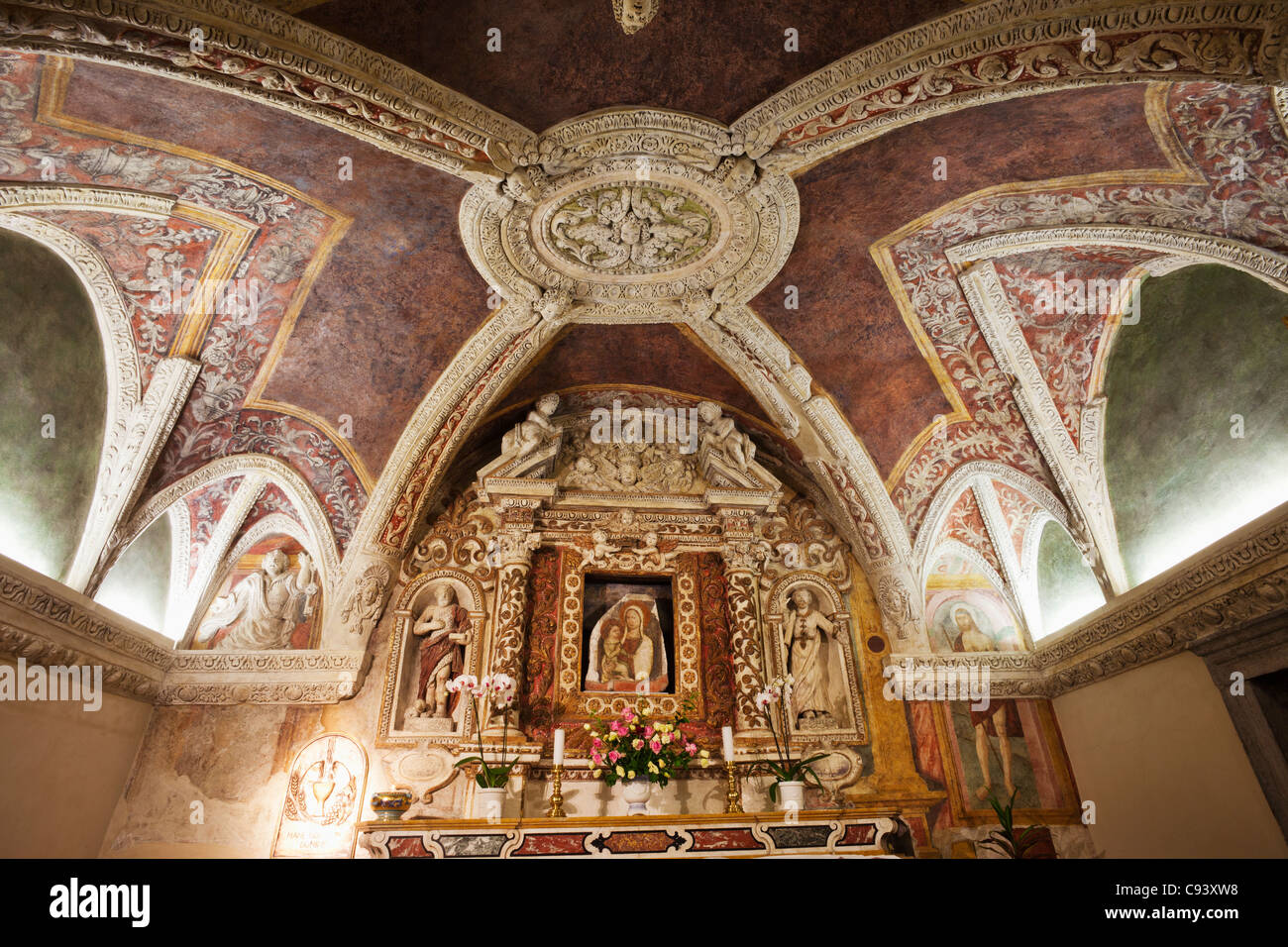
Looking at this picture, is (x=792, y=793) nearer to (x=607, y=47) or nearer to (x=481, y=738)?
(x=481, y=738)

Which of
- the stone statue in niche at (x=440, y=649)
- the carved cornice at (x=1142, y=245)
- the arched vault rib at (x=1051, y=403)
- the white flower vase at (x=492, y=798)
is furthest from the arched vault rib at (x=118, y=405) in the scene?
the arched vault rib at (x=1051, y=403)

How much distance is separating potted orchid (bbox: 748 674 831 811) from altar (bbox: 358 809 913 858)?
1034 millimetres

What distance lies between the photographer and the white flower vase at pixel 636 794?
6754mm

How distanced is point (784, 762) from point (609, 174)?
6.34m

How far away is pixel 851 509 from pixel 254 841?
300 inches

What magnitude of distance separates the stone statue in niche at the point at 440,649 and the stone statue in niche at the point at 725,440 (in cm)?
390

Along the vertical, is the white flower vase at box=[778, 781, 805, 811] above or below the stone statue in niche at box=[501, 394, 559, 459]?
below

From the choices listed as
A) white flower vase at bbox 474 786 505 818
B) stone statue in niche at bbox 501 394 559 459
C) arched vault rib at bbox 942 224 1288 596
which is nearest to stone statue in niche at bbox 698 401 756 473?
stone statue in niche at bbox 501 394 559 459

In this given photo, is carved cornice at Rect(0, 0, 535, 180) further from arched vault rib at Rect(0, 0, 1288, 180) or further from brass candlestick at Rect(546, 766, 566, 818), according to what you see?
brass candlestick at Rect(546, 766, 566, 818)

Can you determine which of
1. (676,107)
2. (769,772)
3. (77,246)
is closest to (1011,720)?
(769,772)

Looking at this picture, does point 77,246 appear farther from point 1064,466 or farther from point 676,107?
point 1064,466

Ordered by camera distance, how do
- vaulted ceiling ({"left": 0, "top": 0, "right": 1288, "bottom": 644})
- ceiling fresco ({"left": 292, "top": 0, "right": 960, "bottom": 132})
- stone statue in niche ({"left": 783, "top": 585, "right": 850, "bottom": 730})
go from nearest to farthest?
vaulted ceiling ({"left": 0, "top": 0, "right": 1288, "bottom": 644}) → ceiling fresco ({"left": 292, "top": 0, "right": 960, "bottom": 132}) → stone statue in niche ({"left": 783, "top": 585, "right": 850, "bottom": 730})

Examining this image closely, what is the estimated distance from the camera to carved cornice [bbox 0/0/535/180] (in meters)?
4.16

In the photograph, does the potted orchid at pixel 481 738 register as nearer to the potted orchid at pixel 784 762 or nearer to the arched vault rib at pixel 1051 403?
the potted orchid at pixel 784 762
